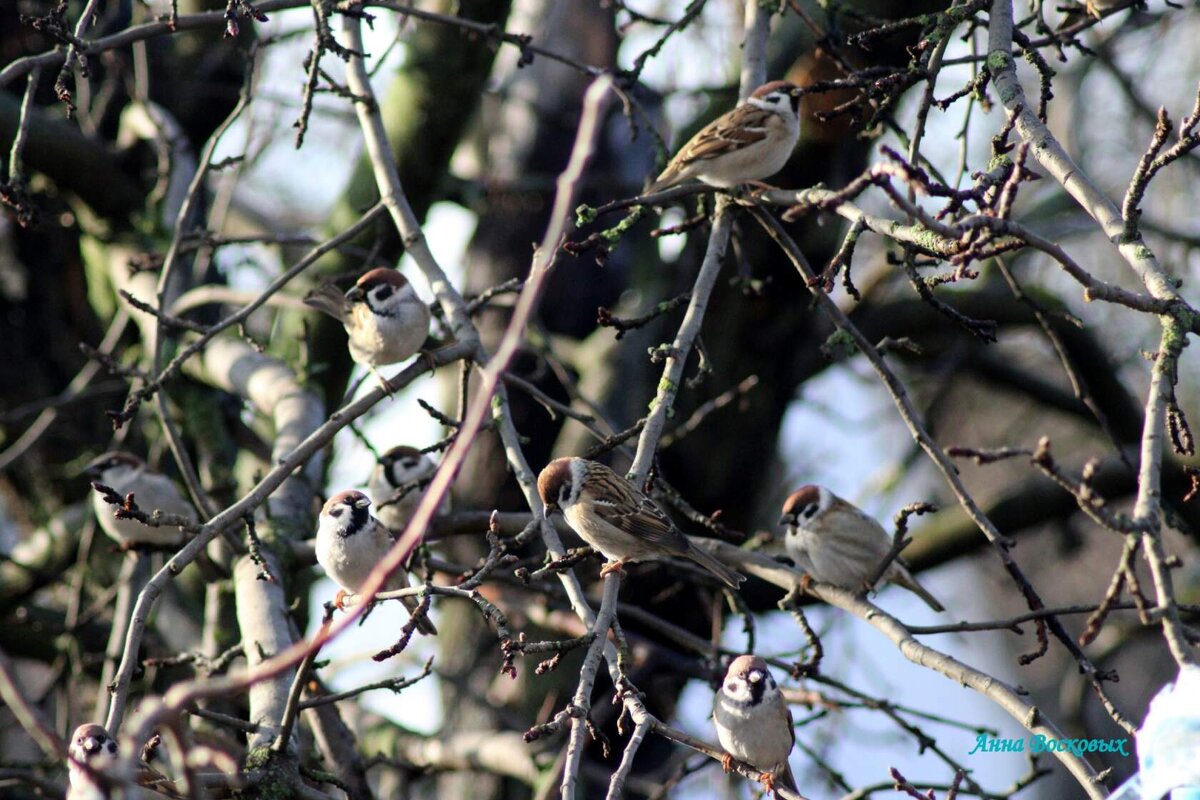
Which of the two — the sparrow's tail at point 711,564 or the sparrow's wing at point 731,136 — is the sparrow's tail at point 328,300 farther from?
the sparrow's tail at point 711,564

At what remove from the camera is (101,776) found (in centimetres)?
135

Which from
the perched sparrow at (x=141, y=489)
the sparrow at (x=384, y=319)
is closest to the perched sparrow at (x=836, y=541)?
the sparrow at (x=384, y=319)

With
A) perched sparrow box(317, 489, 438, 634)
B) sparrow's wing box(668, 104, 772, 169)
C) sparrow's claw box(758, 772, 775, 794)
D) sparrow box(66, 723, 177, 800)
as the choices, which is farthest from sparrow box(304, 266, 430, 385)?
sparrow's claw box(758, 772, 775, 794)

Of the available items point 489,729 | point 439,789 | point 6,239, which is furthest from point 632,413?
point 6,239

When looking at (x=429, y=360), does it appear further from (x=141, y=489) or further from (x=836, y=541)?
(x=141, y=489)

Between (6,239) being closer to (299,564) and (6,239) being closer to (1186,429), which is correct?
(299,564)

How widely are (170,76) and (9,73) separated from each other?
11.5 ft

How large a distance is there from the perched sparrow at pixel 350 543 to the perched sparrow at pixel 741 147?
1.41m

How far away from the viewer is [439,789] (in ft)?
21.0

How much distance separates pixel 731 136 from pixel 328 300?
1.46m

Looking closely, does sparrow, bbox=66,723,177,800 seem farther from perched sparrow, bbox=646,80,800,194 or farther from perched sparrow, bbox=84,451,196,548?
perched sparrow, bbox=646,80,800,194

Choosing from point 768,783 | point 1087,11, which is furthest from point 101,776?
point 1087,11

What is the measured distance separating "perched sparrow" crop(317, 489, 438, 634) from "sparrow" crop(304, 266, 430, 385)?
0.49m

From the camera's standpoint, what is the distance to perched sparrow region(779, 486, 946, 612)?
165 inches
